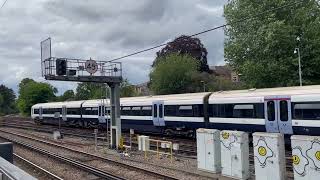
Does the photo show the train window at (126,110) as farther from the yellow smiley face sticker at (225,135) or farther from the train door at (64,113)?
the yellow smiley face sticker at (225,135)

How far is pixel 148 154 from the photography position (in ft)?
83.2

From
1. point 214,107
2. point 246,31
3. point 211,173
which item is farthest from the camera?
point 246,31

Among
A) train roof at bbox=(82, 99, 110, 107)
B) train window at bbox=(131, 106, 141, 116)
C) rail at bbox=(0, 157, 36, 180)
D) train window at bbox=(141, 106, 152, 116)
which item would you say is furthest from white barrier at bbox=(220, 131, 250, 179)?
train roof at bbox=(82, 99, 110, 107)

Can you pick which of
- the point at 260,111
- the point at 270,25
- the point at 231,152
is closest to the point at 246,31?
the point at 270,25

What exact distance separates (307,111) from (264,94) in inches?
118

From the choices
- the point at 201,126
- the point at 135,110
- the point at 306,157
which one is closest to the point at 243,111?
the point at 201,126

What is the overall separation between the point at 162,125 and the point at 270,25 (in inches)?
688

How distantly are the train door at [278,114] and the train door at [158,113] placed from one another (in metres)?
10.4

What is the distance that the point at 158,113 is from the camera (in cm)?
→ 3322

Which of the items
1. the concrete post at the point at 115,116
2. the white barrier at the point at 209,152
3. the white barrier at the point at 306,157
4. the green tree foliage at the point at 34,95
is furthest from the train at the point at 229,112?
the green tree foliage at the point at 34,95

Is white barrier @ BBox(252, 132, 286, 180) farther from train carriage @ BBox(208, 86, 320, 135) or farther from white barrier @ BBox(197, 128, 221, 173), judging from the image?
train carriage @ BBox(208, 86, 320, 135)

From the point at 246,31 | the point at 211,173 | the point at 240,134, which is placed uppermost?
the point at 246,31

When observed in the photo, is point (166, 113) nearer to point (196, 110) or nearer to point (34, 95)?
point (196, 110)

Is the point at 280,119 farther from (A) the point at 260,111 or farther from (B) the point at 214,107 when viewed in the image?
(B) the point at 214,107
